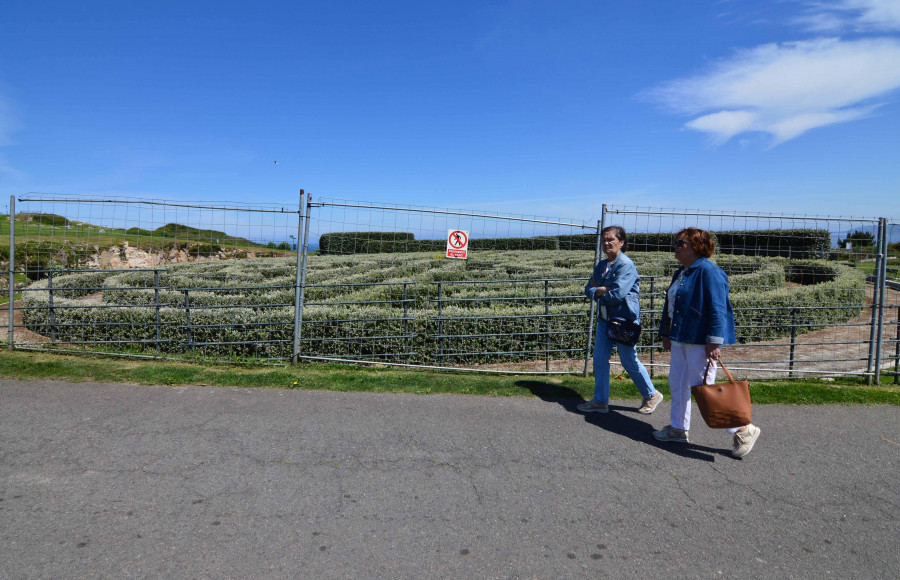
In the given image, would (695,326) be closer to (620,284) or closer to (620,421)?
(620,284)

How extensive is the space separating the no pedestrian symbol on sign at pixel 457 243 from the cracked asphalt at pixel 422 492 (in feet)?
5.79

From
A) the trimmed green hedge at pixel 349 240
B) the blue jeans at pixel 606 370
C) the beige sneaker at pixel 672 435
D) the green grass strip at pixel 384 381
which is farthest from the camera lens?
the trimmed green hedge at pixel 349 240

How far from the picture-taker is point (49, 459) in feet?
12.9

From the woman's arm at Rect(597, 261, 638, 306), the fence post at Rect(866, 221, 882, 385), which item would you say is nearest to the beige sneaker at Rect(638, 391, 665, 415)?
the woman's arm at Rect(597, 261, 638, 306)

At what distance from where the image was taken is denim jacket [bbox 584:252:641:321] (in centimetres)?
502

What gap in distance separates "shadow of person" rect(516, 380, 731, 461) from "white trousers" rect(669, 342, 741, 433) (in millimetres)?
187

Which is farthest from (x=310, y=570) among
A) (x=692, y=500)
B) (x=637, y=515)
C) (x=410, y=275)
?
(x=410, y=275)

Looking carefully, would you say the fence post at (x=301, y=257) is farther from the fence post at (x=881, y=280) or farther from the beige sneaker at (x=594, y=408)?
the fence post at (x=881, y=280)

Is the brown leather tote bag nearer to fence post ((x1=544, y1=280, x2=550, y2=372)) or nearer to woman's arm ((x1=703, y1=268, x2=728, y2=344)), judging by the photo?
woman's arm ((x1=703, y1=268, x2=728, y2=344))

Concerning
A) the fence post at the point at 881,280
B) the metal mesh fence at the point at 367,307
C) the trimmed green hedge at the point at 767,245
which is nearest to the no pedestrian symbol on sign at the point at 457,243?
the metal mesh fence at the point at 367,307

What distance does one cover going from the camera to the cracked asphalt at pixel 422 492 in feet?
9.37

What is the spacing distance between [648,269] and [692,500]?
1203 cm

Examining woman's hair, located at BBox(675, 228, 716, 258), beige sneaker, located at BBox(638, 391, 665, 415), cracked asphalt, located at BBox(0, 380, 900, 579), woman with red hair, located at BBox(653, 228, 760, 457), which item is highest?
woman's hair, located at BBox(675, 228, 716, 258)

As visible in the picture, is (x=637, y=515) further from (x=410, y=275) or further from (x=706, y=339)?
(x=410, y=275)
